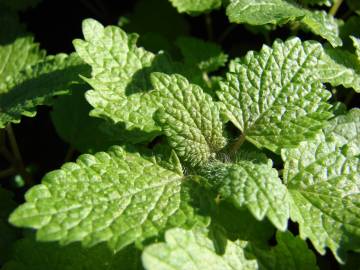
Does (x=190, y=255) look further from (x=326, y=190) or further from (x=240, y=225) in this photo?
(x=326, y=190)

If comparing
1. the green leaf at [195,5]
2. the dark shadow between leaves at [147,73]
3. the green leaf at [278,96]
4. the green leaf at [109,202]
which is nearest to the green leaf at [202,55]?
the green leaf at [195,5]

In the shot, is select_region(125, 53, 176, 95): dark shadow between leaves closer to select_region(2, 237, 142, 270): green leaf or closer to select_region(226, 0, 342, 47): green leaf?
select_region(226, 0, 342, 47): green leaf

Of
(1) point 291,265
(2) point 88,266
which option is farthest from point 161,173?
(1) point 291,265

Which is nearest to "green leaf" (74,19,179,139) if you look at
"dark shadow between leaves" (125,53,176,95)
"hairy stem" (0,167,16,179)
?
"dark shadow between leaves" (125,53,176,95)

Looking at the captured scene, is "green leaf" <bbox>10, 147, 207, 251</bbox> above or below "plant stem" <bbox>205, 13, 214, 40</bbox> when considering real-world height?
below

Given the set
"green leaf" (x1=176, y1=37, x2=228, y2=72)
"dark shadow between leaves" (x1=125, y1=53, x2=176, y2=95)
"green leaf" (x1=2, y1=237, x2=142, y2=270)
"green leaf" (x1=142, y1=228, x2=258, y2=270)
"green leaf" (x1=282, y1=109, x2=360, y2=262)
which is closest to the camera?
"green leaf" (x1=142, y1=228, x2=258, y2=270)
